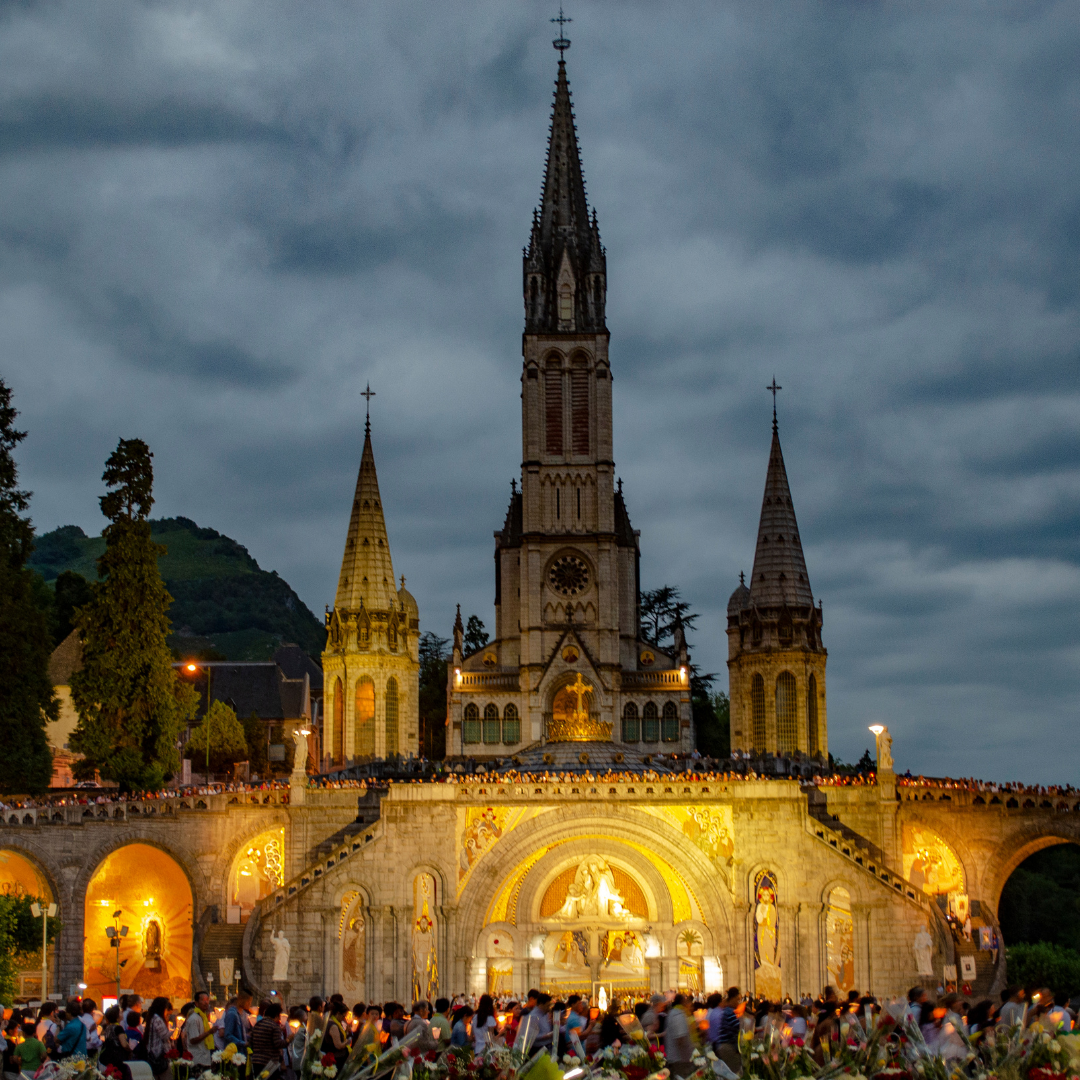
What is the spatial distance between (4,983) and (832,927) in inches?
927

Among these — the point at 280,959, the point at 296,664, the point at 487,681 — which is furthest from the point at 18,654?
the point at 296,664

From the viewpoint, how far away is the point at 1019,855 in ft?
150

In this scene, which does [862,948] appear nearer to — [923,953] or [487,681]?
[923,953]

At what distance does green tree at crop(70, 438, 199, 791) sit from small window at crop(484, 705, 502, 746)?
78.6 feet

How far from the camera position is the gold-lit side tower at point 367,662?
67.4 metres

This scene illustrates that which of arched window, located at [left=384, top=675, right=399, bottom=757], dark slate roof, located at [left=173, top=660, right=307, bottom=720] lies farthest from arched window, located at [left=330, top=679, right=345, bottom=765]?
dark slate roof, located at [left=173, top=660, right=307, bottom=720]

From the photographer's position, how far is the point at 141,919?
5109cm

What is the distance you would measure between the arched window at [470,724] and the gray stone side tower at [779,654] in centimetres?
1330

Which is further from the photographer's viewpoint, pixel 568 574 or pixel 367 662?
pixel 568 574

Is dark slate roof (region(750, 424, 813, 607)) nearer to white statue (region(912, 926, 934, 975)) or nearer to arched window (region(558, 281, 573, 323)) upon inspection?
arched window (region(558, 281, 573, 323))

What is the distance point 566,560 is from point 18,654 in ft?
112

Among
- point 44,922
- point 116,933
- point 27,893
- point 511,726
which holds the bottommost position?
point 116,933

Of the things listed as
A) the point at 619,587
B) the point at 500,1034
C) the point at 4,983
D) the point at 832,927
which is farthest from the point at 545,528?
the point at 500,1034

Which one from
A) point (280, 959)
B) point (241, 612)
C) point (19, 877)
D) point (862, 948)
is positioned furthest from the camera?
point (241, 612)
